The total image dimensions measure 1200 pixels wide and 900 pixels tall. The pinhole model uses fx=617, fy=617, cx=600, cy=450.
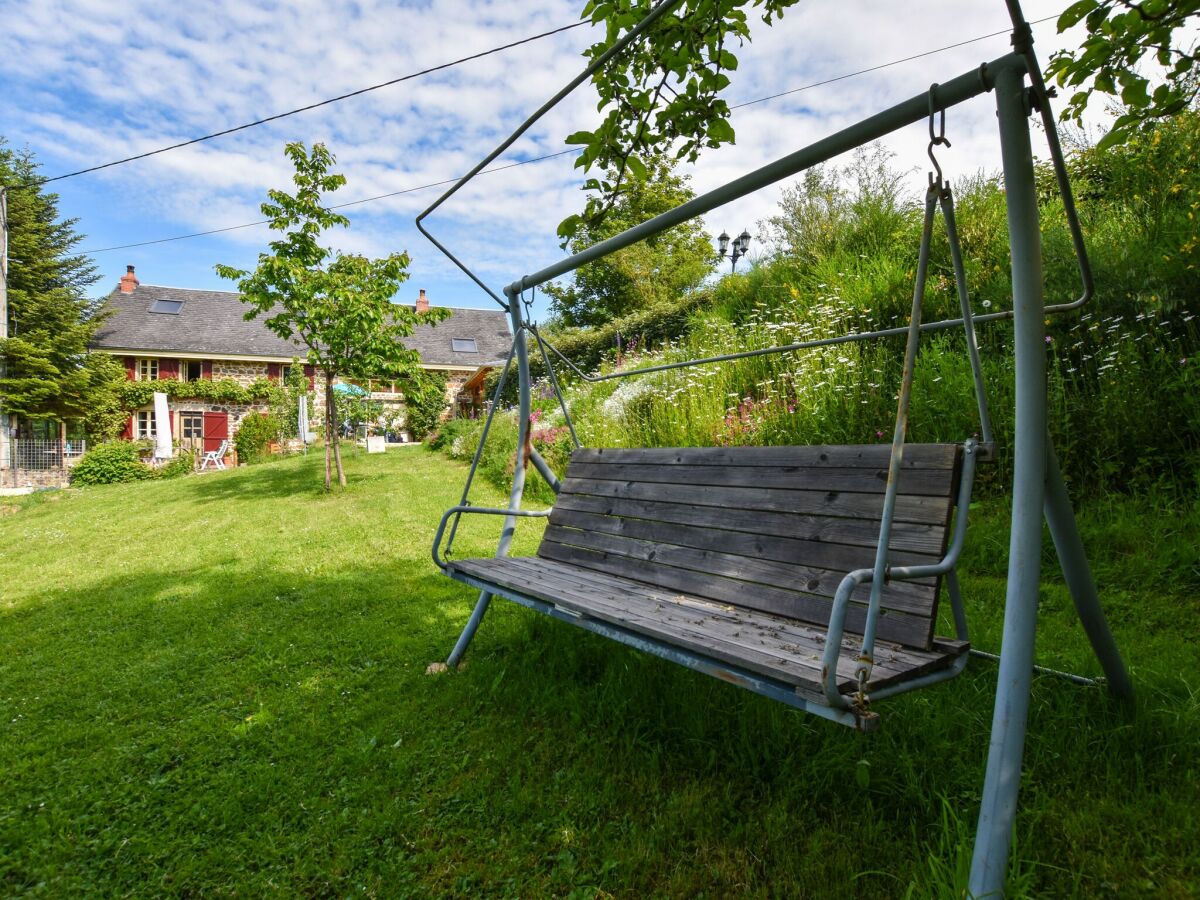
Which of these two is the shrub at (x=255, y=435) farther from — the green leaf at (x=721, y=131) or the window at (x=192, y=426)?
the green leaf at (x=721, y=131)

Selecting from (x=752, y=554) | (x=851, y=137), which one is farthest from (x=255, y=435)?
(x=851, y=137)

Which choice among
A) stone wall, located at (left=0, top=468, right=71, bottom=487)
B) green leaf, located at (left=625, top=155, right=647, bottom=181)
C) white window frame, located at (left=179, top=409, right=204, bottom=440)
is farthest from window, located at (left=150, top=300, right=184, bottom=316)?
green leaf, located at (left=625, top=155, right=647, bottom=181)

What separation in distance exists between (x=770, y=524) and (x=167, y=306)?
30.1 m

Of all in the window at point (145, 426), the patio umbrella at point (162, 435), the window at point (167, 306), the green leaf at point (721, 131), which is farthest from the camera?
the window at point (167, 306)

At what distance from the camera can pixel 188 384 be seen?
71.8 feet

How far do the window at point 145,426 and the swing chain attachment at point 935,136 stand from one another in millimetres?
26084

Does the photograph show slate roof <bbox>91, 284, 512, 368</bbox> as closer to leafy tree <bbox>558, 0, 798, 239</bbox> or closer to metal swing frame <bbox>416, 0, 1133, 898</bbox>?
leafy tree <bbox>558, 0, 798, 239</bbox>

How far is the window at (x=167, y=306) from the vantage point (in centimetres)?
2483

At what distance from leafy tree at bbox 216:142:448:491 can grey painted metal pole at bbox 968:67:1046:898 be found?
7.91 meters

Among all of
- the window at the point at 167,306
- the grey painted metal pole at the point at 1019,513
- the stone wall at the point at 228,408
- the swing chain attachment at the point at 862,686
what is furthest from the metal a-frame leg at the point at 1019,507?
the window at the point at 167,306

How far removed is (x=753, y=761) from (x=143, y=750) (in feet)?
6.94

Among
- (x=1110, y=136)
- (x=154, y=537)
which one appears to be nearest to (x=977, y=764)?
(x=1110, y=136)

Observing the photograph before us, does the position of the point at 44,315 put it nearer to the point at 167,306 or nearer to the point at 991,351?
the point at 167,306

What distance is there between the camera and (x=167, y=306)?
25.2 meters
